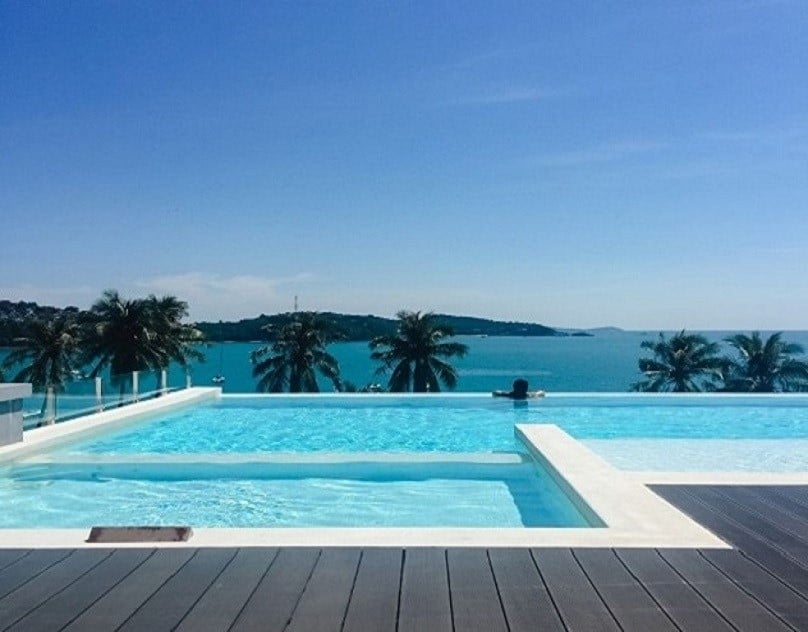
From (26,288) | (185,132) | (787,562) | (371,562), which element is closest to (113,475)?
(371,562)

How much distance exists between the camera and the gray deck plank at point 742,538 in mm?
3449

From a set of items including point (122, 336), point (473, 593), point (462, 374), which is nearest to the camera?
point (473, 593)

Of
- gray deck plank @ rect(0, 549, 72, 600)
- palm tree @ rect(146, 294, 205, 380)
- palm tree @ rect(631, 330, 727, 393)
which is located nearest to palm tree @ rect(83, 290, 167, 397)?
palm tree @ rect(146, 294, 205, 380)

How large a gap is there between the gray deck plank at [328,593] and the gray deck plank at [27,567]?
1.25 m

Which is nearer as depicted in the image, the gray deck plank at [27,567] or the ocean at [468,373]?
the gray deck plank at [27,567]

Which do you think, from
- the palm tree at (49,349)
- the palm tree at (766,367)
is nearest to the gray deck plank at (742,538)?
the palm tree at (766,367)

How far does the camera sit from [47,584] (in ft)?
10.9

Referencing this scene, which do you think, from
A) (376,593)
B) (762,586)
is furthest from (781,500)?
(376,593)

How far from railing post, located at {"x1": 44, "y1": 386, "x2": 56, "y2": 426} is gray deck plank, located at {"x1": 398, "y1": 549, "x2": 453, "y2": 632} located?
732 cm

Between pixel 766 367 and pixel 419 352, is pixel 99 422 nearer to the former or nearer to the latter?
pixel 419 352

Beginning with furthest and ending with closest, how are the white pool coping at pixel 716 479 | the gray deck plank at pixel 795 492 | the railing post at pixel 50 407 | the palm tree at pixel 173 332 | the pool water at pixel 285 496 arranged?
the palm tree at pixel 173 332 < the railing post at pixel 50 407 < the pool water at pixel 285 496 < the white pool coping at pixel 716 479 < the gray deck plank at pixel 795 492

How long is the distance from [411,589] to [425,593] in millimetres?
75

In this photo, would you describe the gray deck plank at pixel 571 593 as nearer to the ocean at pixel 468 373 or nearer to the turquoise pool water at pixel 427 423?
the turquoise pool water at pixel 427 423

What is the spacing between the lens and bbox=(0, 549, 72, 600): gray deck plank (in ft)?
11.0
